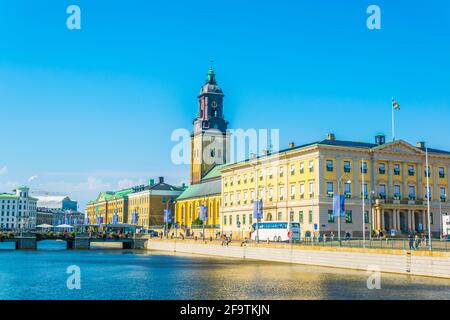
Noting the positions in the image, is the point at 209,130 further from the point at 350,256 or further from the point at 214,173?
the point at 350,256

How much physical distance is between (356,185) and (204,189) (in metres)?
69.6

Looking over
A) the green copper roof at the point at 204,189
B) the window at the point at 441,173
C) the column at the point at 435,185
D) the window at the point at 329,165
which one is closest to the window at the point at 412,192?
the column at the point at 435,185

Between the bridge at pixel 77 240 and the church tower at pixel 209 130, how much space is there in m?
39.4

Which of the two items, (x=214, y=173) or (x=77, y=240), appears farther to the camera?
(x=214, y=173)

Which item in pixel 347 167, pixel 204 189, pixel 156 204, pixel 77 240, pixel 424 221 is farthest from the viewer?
pixel 156 204

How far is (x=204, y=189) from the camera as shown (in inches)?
6501

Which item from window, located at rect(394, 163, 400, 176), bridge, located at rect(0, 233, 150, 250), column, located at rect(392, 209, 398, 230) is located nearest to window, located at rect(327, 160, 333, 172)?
window, located at rect(394, 163, 400, 176)

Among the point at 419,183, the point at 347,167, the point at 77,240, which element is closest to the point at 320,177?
the point at 347,167

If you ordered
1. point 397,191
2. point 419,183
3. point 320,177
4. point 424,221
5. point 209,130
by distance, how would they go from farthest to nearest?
point 209,130 < point 419,183 < point 397,191 < point 424,221 < point 320,177

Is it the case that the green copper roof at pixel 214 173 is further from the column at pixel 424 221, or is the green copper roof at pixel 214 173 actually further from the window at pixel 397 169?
the column at pixel 424 221

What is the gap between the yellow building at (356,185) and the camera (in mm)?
99500
